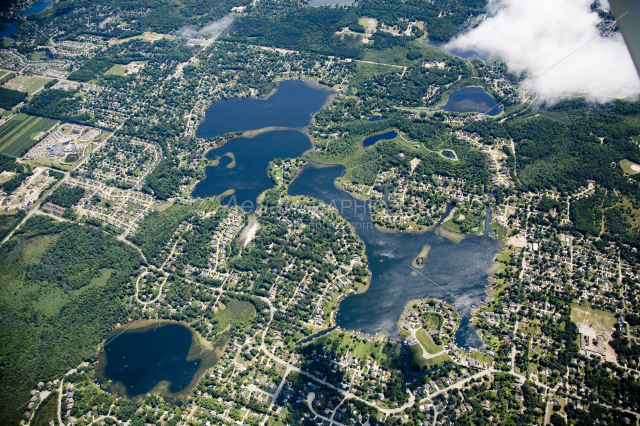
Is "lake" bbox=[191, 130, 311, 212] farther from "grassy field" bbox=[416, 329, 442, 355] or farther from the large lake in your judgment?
"grassy field" bbox=[416, 329, 442, 355]

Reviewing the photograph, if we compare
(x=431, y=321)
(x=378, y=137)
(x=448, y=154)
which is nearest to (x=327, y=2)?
(x=378, y=137)

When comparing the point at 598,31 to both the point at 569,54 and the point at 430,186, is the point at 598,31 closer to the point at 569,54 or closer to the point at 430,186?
the point at 569,54

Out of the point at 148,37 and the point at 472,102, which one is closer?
the point at 472,102

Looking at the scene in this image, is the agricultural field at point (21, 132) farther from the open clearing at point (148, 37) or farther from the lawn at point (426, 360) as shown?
the lawn at point (426, 360)

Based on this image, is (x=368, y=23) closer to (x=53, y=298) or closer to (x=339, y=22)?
(x=339, y=22)

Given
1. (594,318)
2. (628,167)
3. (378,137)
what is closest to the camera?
(594,318)

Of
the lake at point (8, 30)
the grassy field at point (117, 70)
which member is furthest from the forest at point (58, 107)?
the lake at point (8, 30)
